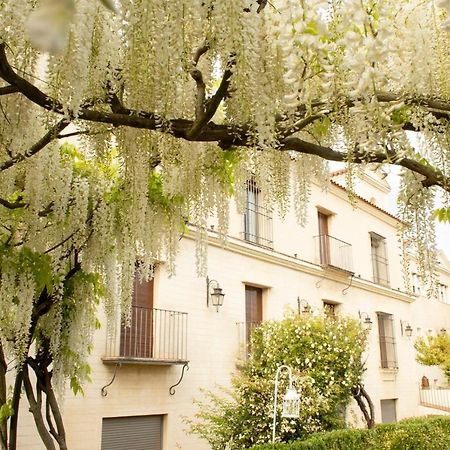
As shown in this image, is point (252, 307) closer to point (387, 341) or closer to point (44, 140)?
point (387, 341)

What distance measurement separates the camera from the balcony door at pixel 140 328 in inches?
293

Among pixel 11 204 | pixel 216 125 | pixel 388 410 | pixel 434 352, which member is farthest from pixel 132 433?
pixel 434 352

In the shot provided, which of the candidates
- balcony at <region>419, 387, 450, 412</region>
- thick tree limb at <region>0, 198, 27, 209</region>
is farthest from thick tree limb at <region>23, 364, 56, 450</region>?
balcony at <region>419, 387, 450, 412</region>

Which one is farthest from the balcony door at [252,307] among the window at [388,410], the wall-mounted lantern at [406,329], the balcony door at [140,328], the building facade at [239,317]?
the wall-mounted lantern at [406,329]

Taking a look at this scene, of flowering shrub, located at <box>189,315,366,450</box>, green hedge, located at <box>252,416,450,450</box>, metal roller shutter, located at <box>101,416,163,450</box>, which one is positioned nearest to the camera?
green hedge, located at <box>252,416,450,450</box>

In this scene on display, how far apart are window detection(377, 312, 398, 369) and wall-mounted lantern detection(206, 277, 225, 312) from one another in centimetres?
621

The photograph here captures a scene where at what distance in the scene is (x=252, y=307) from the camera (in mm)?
10055

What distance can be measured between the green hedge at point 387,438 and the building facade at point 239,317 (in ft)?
2.57

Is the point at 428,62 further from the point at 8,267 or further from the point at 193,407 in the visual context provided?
the point at 193,407

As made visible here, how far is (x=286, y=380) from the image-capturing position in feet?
23.6

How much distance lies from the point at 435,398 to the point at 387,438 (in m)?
8.44

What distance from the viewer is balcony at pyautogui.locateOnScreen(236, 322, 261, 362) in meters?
9.24

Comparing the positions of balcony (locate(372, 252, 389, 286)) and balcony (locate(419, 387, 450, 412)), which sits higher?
balcony (locate(372, 252, 389, 286))

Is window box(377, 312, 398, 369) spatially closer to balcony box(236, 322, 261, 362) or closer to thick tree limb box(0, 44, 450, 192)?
balcony box(236, 322, 261, 362)
